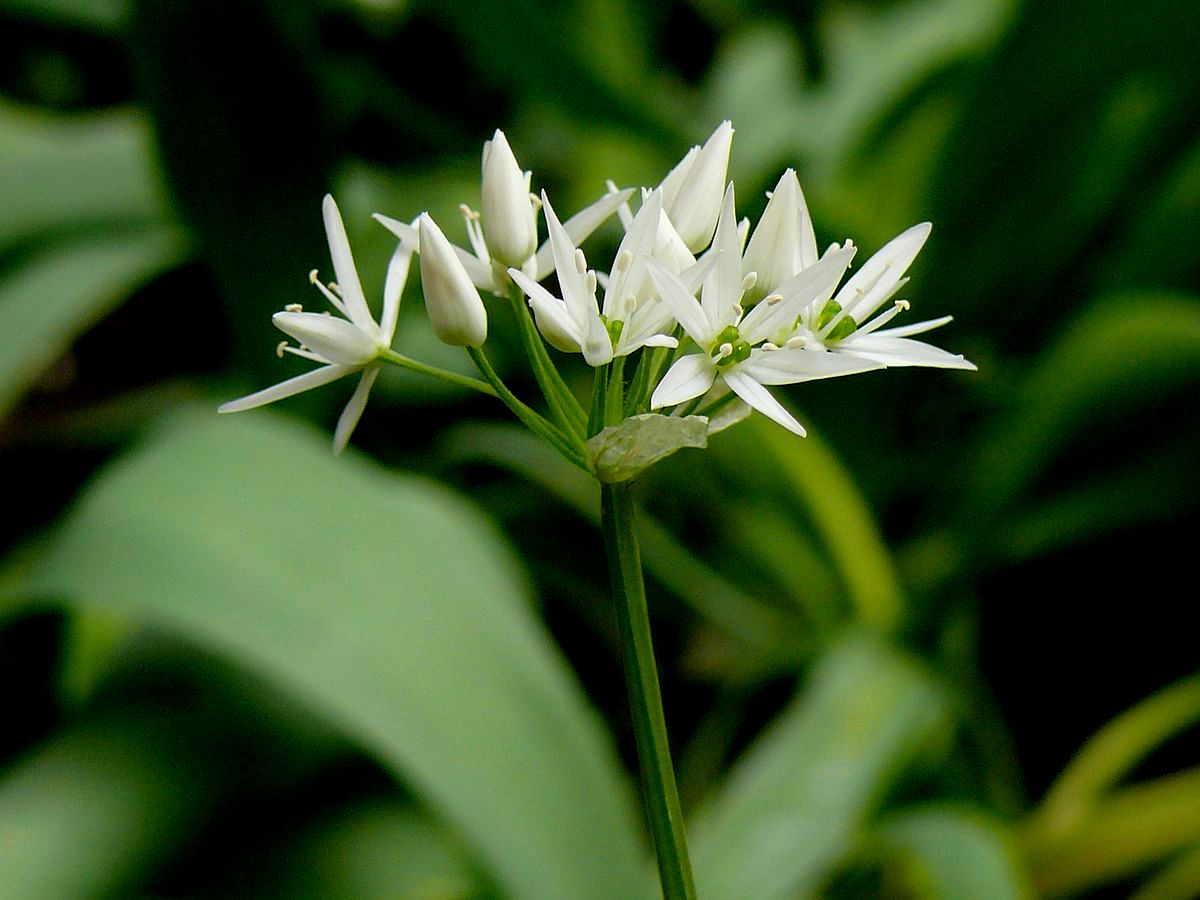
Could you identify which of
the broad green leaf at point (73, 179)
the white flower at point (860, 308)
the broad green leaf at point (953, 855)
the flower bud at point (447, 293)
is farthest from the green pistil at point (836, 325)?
the broad green leaf at point (73, 179)

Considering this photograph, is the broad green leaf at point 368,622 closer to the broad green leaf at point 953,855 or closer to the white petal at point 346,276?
the broad green leaf at point 953,855

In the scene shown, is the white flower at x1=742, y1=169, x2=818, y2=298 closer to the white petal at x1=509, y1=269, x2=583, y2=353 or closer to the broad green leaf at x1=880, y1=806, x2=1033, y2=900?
the white petal at x1=509, y1=269, x2=583, y2=353

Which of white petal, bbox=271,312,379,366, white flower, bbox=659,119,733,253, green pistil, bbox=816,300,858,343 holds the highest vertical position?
white flower, bbox=659,119,733,253

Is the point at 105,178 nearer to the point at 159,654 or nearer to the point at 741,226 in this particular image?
the point at 159,654

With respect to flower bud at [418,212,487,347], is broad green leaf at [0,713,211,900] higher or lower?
higher

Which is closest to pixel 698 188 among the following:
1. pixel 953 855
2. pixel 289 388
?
pixel 289 388

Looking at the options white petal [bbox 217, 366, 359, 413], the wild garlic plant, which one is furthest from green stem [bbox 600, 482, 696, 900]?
white petal [bbox 217, 366, 359, 413]
